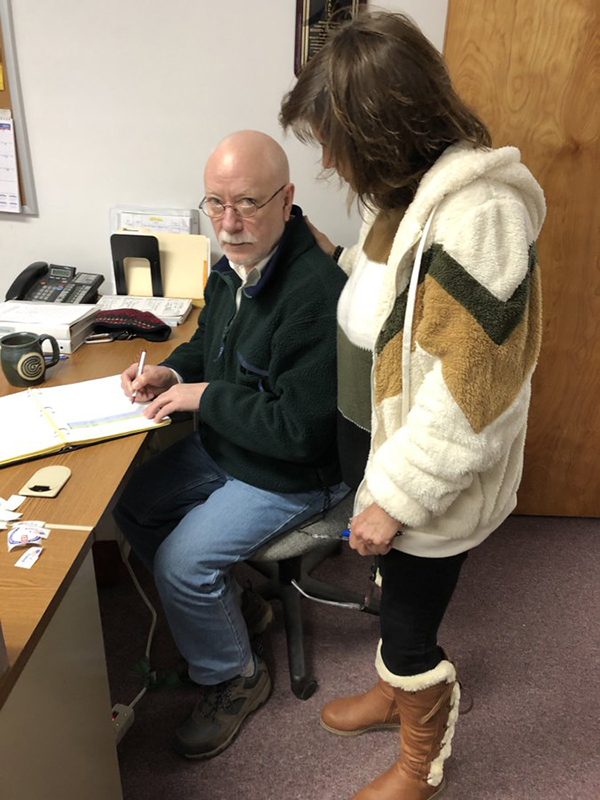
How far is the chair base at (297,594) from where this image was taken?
164 centimetres

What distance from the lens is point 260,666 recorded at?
5.30ft

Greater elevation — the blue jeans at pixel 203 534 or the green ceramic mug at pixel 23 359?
the green ceramic mug at pixel 23 359

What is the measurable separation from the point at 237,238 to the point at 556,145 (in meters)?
1.07

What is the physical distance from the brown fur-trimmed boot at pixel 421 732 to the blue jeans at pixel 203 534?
1.13 ft

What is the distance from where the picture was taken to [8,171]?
6.61ft

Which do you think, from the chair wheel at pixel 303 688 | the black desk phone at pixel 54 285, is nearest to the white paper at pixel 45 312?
the black desk phone at pixel 54 285

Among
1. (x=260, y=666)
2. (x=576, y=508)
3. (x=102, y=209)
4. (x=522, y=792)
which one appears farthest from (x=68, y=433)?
(x=576, y=508)

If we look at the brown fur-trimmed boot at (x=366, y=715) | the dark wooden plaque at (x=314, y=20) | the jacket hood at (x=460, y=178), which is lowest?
the brown fur-trimmed boot at (x=366, y=715)

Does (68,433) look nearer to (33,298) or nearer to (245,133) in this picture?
(245,133)

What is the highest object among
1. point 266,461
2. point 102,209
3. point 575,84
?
point 575,84

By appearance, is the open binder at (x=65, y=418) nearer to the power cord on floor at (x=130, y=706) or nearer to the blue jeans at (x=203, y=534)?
the blue jeans at (x=203, y=534)

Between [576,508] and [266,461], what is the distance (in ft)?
4.84

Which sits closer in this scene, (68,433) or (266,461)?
(68,433)

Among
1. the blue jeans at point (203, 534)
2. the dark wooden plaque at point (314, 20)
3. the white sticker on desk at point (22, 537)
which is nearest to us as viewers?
the white sticker on desk at point (22, 537)
